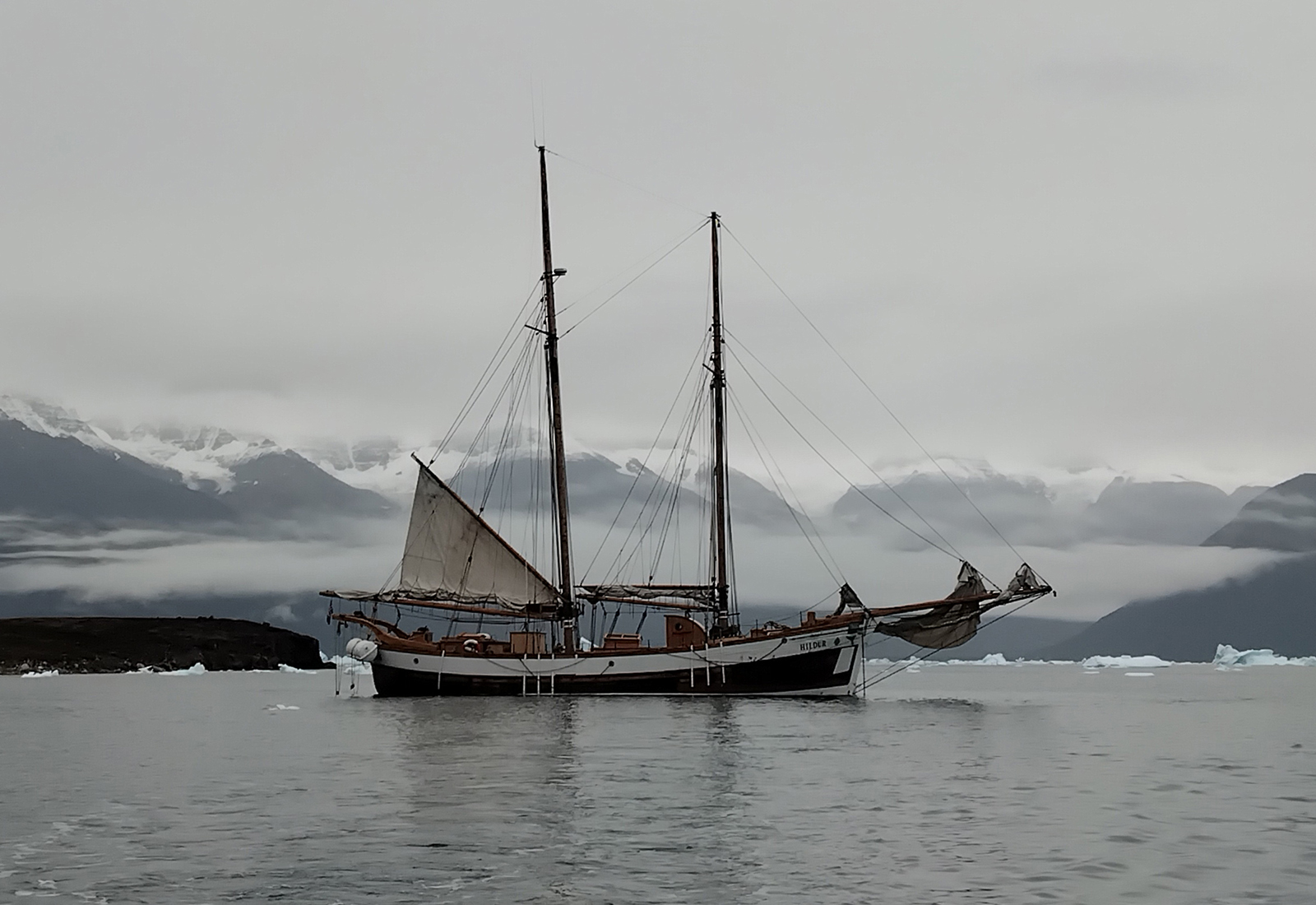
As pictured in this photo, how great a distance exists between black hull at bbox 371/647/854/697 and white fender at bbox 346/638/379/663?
247 inches

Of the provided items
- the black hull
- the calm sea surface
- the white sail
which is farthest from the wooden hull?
the calm sea surface

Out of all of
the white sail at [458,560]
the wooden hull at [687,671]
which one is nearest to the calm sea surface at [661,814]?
the wooden hull at [687,671]

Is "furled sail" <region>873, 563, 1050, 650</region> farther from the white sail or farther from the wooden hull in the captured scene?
the white sail

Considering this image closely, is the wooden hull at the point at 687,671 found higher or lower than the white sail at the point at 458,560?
lower

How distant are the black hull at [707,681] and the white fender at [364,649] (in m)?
6.28

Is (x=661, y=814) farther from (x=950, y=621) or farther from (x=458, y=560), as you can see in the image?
(x=458, y=560)

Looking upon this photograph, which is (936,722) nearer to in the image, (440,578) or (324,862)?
(440,578)

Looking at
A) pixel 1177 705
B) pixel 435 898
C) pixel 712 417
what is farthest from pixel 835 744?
pixel 1177 705

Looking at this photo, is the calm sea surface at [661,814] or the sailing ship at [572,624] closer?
the calm sea surface at [661,814]

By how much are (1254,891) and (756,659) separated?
5186 cm

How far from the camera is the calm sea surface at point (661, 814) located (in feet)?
69.5

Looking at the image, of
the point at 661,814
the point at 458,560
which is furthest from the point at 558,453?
the point at 661,814

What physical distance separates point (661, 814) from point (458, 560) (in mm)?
53272

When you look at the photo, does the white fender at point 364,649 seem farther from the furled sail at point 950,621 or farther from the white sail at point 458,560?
the furled sail at point 950,621
